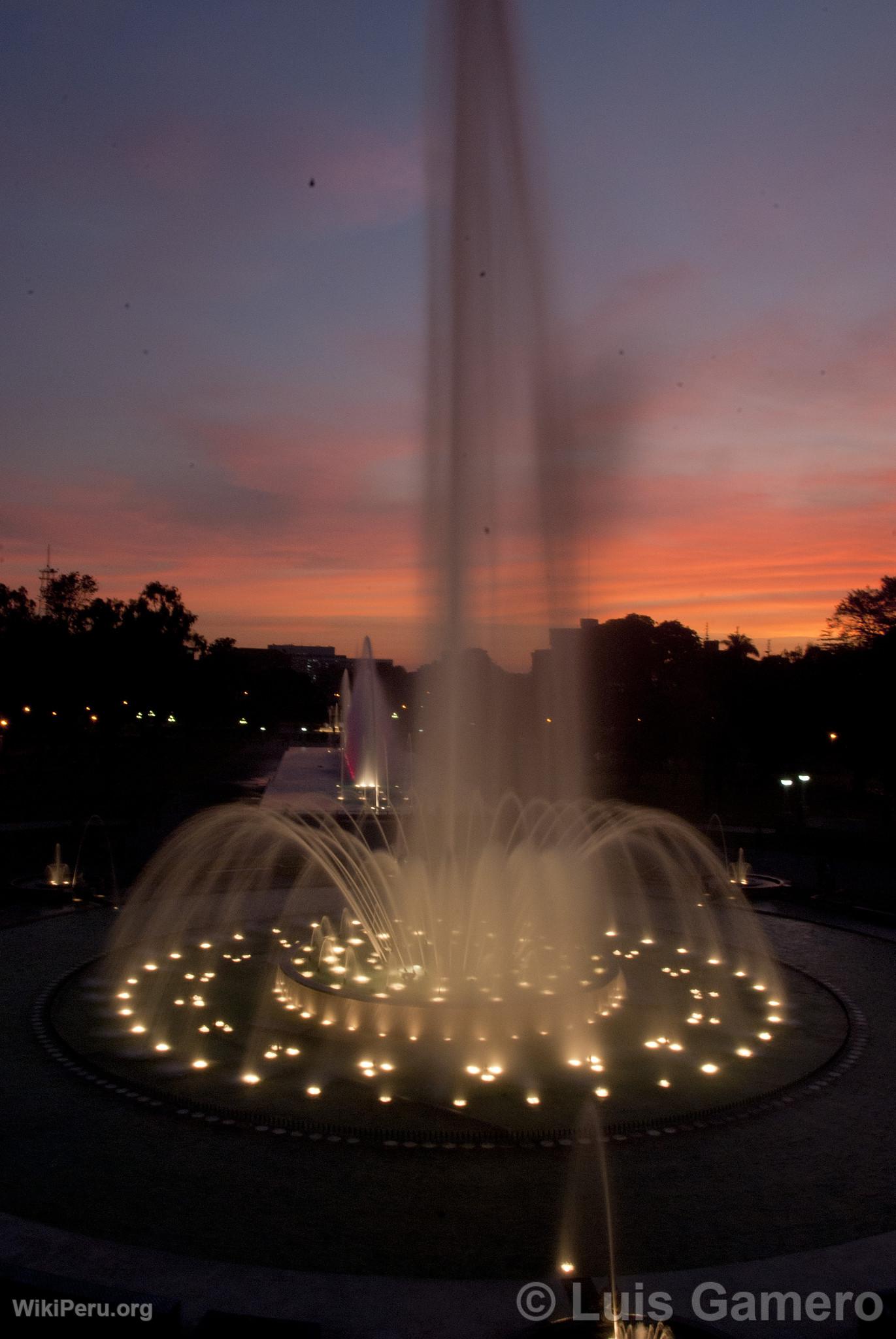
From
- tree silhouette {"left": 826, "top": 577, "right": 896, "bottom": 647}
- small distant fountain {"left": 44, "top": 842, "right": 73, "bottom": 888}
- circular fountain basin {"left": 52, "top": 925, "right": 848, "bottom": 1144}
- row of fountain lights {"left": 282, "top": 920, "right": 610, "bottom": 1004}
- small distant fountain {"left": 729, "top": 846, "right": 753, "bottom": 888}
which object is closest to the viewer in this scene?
circular fountain basin {"left": 52, "top": 925, "right": 848, "bottom": 1144}

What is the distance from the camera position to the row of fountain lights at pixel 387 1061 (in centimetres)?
1142

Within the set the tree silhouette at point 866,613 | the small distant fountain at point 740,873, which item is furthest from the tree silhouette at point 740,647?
the small distant fountain at point 740,873

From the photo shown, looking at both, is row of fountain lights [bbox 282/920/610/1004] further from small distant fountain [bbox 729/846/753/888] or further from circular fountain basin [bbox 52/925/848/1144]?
small distant fountain [bbox 729/846/753/888]

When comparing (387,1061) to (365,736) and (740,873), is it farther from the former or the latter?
(365,736)

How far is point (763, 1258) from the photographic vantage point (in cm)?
798

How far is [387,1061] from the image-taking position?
1220 centimetres

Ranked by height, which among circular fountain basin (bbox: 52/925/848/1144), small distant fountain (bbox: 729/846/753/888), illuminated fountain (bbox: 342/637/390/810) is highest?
illuminated fountain (bbox: 342/637/390/810)

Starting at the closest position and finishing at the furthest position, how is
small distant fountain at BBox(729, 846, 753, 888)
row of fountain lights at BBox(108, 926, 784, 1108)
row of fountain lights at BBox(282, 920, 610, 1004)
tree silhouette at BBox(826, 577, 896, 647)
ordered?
row of fountain lights at BBox(108, 926, 784, 1108) → row of fountain lights at BBox(282, 920, 610, 1004) → small distant fountain at BBox(729, 846, 753, 888) → tree silhouette at BBox(826, 577, 896, 647)

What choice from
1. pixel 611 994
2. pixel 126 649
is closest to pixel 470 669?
pixel 611 994

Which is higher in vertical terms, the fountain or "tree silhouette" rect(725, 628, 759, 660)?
"tree silhouette" rect(725, 628, 759, 660)

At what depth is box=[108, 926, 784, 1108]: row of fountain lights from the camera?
1142 cm

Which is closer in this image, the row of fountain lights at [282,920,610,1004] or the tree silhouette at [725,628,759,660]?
the row of fountain lights at [282,920,610,1004]

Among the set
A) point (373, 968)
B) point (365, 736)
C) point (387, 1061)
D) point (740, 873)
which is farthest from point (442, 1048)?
point (365, 736)

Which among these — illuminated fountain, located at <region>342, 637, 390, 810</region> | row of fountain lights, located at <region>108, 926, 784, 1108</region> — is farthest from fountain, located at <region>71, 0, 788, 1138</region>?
illuminated fountain, located at <region>342, 637, 390, 810</region>
